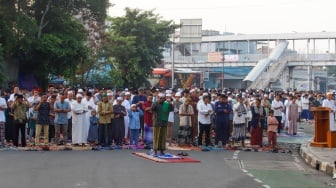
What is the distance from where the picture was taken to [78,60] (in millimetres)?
34312

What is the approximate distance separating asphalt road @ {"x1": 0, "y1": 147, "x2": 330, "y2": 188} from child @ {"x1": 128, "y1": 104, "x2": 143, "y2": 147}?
2.52 m

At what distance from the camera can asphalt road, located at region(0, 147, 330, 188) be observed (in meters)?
11.2

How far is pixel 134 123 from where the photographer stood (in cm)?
1997

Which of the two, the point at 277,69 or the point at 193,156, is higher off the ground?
the point at 277,69

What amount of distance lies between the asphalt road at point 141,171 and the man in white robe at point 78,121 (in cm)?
237

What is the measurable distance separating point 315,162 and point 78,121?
8.12m

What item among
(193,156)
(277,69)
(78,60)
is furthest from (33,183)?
(277,69)

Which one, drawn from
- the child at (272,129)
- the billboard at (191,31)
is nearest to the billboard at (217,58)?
the billboard at (191,31)

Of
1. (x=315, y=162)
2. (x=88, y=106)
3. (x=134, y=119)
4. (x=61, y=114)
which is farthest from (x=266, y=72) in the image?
(x=315, y=162)

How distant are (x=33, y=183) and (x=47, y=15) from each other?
24.5 m

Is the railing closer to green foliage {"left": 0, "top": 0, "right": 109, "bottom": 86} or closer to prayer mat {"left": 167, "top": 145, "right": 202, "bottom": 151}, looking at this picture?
green foliage {"left": 0, "top": 0, "right": 109, "bottom": 86}

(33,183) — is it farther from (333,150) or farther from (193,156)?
(333,150)

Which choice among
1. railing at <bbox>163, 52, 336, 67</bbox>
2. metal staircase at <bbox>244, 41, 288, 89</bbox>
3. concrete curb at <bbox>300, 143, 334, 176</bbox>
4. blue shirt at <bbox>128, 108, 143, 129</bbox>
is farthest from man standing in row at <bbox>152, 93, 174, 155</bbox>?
railing at <bbox>163, 52, 336, 67</bbox>

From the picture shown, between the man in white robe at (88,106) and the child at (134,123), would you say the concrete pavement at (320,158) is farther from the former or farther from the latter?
the man in white robe at (88,106)
